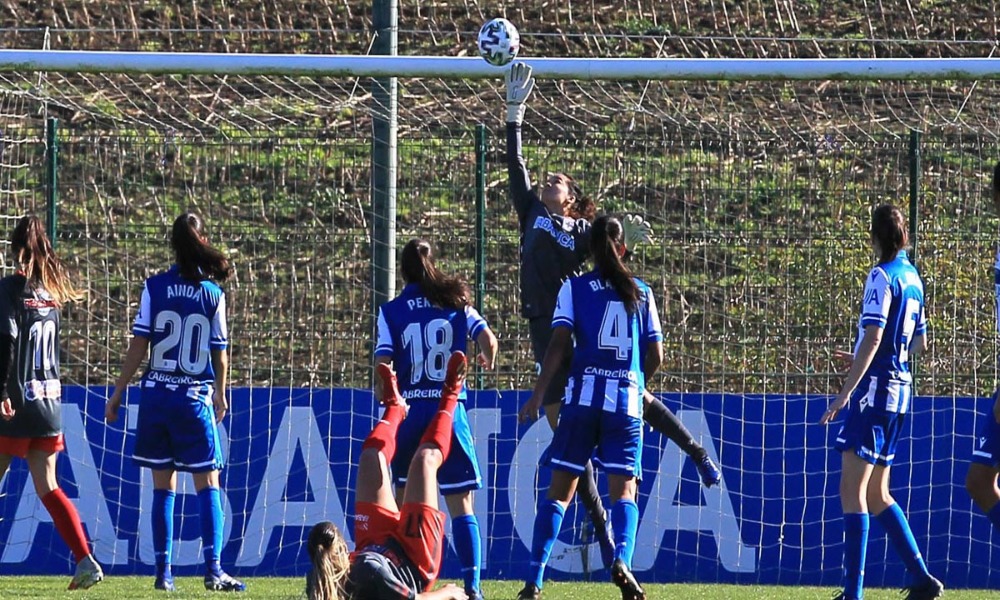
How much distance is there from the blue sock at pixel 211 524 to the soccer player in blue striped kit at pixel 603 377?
6.32 ft

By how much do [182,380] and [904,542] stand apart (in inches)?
157

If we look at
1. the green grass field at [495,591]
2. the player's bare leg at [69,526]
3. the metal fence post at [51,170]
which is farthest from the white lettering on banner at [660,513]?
the metal fence post at [51,170]

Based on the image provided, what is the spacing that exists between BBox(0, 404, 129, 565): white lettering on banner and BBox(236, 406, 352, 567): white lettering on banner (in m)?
0.89

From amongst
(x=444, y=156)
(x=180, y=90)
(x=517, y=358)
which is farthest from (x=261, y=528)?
(x=180, y=90)

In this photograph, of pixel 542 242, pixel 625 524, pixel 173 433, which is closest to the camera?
pixel 625 524

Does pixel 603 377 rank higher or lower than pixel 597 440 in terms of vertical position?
higher

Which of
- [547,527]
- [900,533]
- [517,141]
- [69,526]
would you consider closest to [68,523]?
[69,526]

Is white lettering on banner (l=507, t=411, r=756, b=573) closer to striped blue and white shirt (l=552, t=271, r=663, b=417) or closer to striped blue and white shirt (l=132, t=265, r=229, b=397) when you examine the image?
striped blue and white shirt (l=552, t=271, r=663, b=417)

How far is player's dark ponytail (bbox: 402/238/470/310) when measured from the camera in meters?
7.71

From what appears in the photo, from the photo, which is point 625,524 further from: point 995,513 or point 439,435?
point 995,513

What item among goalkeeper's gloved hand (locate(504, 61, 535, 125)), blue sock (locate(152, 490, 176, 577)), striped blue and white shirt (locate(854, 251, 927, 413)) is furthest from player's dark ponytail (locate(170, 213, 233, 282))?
striped blue and white shirt (locate(854, 251, 927, 413))

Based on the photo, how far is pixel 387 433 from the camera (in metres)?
6.91

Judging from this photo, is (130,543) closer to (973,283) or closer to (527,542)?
(527,542)

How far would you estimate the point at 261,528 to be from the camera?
1018cm
